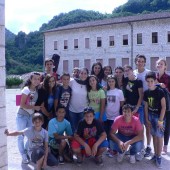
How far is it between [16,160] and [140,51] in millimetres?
40513

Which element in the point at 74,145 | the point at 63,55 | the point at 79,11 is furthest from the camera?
the point at 79,11

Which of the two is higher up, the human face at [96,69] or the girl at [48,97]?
the human face at [96,69]

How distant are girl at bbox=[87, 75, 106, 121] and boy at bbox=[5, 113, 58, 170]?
131 centimetres

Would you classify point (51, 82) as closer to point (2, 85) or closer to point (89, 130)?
point (89, 130)

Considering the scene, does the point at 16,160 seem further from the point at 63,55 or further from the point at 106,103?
the point at 63,55

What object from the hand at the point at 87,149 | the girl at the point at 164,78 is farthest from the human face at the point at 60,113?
the girl at the point at 164,78

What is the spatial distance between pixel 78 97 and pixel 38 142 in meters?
1.37

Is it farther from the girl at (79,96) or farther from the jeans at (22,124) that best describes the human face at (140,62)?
the jeans at (22,124)

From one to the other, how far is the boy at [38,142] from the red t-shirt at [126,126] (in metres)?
1.34

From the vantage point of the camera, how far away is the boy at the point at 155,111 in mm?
6621

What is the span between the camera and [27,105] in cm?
659

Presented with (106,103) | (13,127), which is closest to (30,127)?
(106,103)

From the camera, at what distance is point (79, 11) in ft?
337

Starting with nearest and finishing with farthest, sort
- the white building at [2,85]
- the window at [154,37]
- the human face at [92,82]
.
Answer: the white building at [2,85], the human face at [92,82], the window at [154,37]
